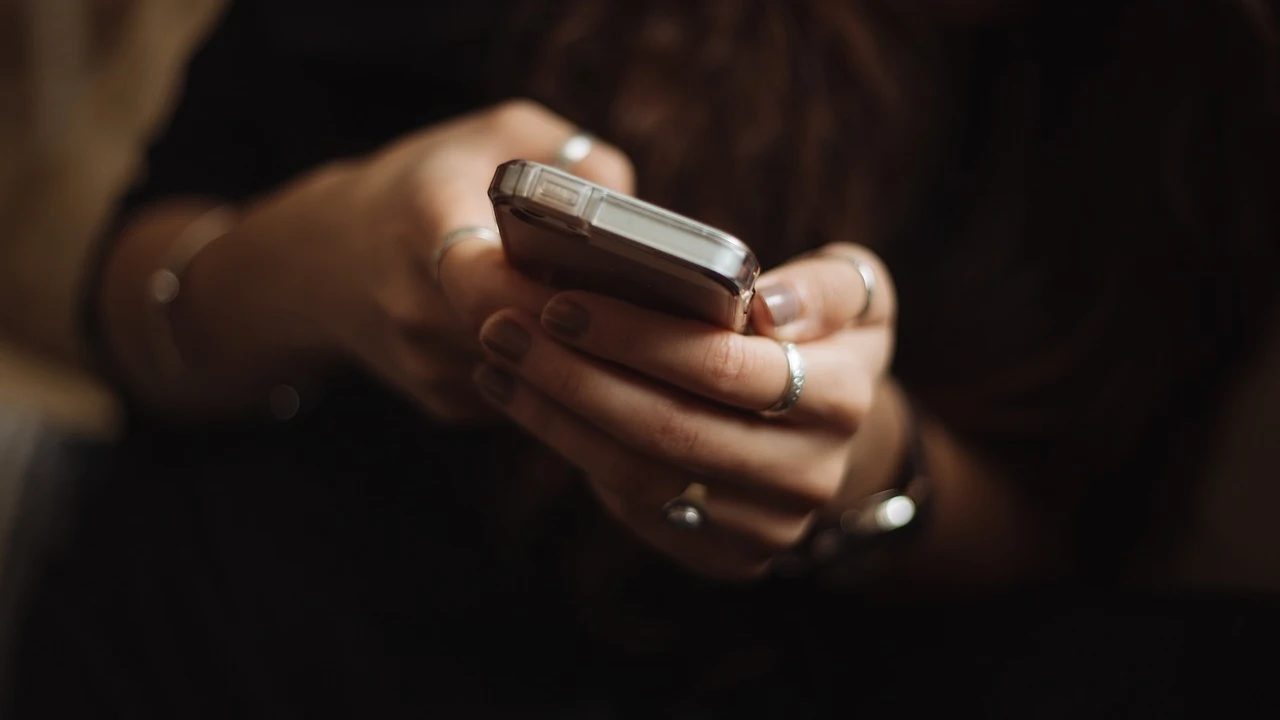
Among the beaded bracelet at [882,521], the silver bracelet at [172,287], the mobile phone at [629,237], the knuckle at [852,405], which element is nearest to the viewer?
the mobile phone at [629,237]

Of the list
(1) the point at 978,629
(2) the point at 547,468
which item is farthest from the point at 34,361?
(1) the point at 978,629

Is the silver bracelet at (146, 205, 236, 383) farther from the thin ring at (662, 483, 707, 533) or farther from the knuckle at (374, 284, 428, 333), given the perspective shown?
the thin ring at (662, 483, 707, 533)

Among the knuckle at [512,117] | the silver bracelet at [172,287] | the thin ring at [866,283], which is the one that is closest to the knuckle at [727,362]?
the thin ring at [866,283]

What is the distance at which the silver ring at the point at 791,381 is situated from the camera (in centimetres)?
38

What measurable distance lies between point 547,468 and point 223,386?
0.28 meters

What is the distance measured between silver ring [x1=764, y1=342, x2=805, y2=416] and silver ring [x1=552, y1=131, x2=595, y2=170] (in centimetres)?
17

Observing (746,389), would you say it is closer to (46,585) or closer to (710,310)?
(710,310)

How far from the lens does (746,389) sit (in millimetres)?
366

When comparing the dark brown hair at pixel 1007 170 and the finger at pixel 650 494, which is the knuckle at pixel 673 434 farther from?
the dark brown hair at pixel 1007 170

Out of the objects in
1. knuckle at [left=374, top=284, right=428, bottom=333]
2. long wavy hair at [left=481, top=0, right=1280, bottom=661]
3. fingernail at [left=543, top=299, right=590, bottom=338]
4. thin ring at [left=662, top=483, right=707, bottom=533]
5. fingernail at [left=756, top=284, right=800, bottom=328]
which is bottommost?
thin ring at [left=662, top=483, right=707, bottom=533]

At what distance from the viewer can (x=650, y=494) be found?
0.42m

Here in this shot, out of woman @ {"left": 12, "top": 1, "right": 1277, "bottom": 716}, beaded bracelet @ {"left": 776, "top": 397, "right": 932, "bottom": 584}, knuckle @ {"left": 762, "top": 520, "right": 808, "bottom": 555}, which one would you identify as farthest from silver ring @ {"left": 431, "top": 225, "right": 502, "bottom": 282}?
beaded bracelet @ {"left": 776, "top": 397, "right": 932, "bottom": 584}

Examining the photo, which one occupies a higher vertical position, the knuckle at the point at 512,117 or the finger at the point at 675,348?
the knuckle at the point at 512,117

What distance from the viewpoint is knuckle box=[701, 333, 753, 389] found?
0.35 m
